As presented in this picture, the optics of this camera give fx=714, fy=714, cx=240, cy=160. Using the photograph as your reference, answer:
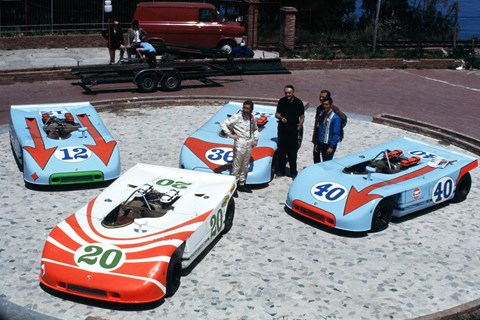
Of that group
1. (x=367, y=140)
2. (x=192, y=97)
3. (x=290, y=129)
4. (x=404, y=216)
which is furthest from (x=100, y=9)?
(x=404, y=216)

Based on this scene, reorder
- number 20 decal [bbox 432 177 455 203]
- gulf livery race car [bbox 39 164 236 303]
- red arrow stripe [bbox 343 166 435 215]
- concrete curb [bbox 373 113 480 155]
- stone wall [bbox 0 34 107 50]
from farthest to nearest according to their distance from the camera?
1. stone wall [bbox 0 34 107 50]
2. concrete curb [bbox 373 113 480 155]
3. number 20 decal [bbox 432 177 455 203]
4. red arrow stripe [bbox 343 166 435 215]
5. gulf livery race car [bbox 39 164 236 303]

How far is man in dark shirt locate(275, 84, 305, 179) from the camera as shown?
519 inches

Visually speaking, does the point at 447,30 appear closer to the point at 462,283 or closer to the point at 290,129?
the point at 290,129

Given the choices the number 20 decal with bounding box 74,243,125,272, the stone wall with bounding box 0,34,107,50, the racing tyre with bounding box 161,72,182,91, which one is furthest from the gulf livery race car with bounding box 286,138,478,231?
the stone wall with bounding box 0,34,107,50

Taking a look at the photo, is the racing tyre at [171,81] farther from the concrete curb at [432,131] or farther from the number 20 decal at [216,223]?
the number 20 decal at [216,223]

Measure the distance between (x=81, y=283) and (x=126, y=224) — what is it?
4.37 ft

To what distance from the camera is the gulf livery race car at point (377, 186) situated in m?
11.3

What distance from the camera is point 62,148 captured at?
12.9 meters

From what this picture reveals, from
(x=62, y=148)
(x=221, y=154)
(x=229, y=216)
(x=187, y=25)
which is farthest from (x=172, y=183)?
(x=187, y=25)

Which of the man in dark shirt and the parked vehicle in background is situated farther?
the parked vehicle in background

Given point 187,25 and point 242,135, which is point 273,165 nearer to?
point 242,135

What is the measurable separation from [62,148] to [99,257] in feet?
14.3

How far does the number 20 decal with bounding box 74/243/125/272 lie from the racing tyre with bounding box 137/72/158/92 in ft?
36.4

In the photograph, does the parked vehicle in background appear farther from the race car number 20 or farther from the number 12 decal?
the race car number 20
